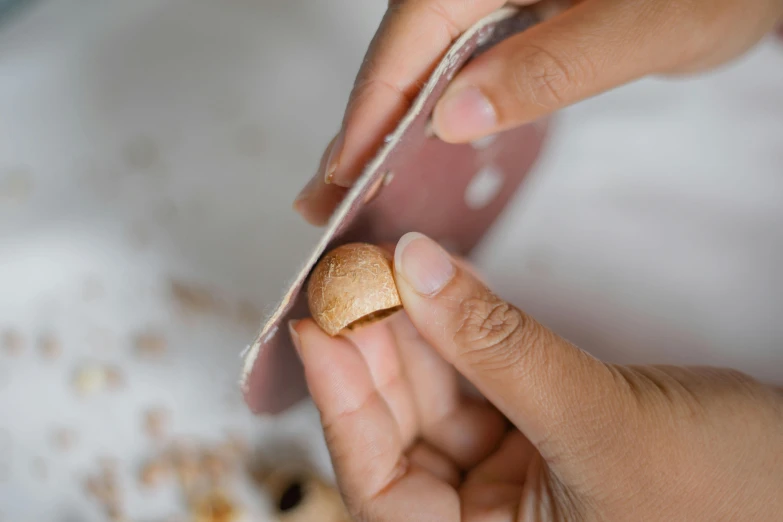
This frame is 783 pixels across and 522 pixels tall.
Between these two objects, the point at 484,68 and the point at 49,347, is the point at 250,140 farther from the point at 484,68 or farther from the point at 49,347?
the point at 484,68

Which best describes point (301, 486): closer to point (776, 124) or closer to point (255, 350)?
point (255, 350)

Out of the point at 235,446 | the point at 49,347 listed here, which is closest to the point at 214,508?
the point at 235,446

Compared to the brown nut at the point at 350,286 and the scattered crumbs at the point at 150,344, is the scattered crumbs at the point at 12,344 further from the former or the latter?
the brown nut at the point at 350,286

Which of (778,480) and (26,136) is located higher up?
(26,136)

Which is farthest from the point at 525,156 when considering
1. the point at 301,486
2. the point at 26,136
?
the point at 26,136

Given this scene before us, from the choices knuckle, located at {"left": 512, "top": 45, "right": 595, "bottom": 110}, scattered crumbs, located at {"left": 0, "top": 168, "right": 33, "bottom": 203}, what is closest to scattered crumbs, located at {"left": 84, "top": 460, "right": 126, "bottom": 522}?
scattered crumbs, located at {"left": 0, "top": 168, "right": 33, "bottom": 203}

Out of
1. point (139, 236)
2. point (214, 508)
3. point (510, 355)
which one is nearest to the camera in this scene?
point (510, 355)
